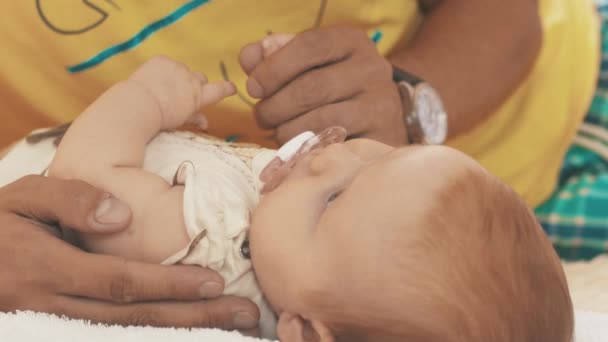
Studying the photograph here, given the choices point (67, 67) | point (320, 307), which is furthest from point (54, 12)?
point (320, 307)

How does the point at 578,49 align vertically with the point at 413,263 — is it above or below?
below

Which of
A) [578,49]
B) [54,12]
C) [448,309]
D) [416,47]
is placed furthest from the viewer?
[578,49]

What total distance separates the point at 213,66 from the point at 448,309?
0.64m

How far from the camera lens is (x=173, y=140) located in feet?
2.62

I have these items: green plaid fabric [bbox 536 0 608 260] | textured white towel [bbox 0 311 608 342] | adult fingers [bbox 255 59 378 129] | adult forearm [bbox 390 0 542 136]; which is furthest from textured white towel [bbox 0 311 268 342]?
green plaid fabric [bbox 536 0 608 260]

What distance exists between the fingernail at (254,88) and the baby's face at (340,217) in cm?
24

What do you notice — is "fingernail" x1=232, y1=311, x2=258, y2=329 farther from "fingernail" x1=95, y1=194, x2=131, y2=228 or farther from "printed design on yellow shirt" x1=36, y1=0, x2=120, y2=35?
"printed design on yellow shirt" x1=36, y1=0, x2=120, y2=35

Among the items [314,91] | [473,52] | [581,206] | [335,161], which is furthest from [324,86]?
[581,206]

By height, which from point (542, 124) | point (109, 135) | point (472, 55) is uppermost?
point (109, 135)

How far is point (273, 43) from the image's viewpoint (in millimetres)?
914

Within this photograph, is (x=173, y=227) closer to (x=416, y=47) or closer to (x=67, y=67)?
(x=67, y=67)

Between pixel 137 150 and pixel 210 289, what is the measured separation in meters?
0.17

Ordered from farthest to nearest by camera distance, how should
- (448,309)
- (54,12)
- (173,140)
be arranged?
1. (54,12)
2. (173,140)
3. (448,309)

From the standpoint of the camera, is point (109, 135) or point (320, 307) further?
point (109, 135)
